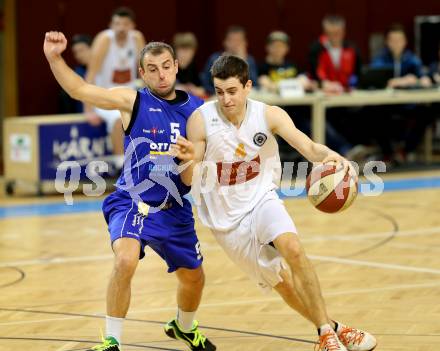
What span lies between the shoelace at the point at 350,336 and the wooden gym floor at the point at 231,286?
263mm

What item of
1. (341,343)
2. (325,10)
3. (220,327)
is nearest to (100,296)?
(220,327)

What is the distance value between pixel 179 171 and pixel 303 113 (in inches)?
363

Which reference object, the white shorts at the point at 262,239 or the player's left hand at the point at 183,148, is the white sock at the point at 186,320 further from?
the player's left hand at the point at 183,148

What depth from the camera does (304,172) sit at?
14688mm

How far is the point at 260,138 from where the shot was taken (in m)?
6.43

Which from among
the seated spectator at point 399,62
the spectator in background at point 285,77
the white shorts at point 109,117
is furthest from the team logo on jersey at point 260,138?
the seated spectator at point 399,62

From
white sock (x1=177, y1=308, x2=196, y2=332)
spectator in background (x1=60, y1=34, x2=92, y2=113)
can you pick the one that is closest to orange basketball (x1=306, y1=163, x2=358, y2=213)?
white sock (x1=177, y1=308, x2=196, y2=332)

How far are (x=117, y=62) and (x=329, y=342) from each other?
8.24 m

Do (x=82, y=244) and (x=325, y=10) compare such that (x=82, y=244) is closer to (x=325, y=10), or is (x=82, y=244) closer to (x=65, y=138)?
(x=65, y=138)

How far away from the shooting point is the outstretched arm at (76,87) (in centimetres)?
627

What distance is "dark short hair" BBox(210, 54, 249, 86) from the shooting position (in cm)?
625

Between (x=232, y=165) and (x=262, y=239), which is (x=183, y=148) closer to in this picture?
(x=232, y=165)

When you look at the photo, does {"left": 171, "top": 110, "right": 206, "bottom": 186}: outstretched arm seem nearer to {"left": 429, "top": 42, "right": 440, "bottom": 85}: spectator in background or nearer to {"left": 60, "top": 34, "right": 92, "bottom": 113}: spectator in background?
{"left": 60, "top": 34, "right": 92, "bottom": 113}: spectator in background

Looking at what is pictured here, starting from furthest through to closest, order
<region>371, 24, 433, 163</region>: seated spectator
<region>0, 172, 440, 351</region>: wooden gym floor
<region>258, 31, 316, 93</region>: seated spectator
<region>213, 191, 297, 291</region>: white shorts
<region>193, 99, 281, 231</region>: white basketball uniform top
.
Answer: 1. <region>371, 24, 433, 163</region>: seated spectator
2. <region>258, 31, 316, 93</region>: seated spectator
3. <region>0, 172, 440, 351</region>: wooden gym floor
4. <region>193, 99, 281, 231</region>: white basketball uniform top
5. <region>213, 191, 297, 291</region>: white shorts
